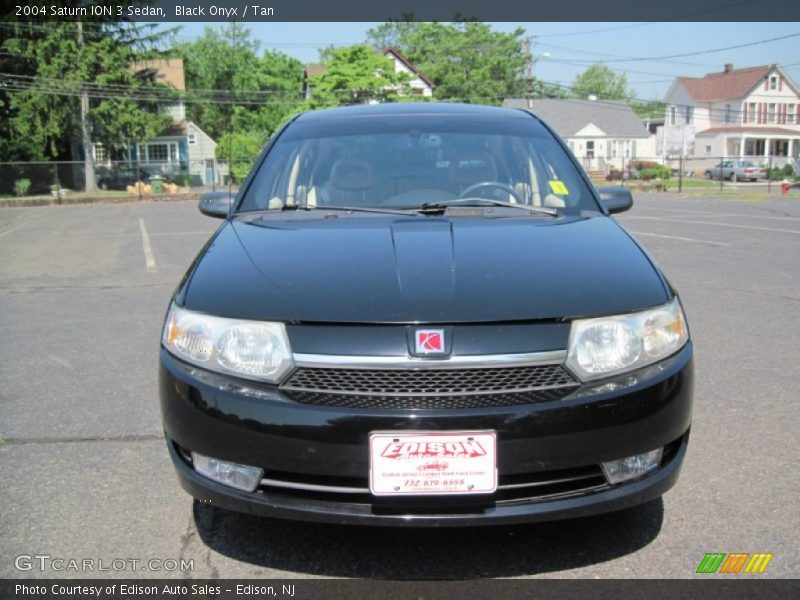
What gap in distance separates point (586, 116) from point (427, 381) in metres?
68.5

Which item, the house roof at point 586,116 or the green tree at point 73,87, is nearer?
the green tree at point 73,87

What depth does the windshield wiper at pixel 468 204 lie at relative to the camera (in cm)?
338

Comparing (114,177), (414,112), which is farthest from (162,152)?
(414,112)

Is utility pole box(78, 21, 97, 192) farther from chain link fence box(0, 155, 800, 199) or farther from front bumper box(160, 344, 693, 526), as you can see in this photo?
front bumper box(160, 344, 693, 526)

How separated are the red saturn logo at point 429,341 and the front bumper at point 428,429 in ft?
0.60

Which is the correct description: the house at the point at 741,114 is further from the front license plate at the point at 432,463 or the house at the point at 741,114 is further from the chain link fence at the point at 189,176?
the front license plate at the point at 432,463

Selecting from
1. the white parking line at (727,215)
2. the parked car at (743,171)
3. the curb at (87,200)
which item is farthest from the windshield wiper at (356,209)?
the parked car at (743,171)

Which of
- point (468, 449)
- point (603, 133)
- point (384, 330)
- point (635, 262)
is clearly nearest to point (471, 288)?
point (384, 330)

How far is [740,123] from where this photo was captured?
65.5 metres

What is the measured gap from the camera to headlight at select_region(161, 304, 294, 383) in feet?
7.66

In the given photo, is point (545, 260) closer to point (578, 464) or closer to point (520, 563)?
point (578, 464)

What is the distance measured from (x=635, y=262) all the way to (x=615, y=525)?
0.99m

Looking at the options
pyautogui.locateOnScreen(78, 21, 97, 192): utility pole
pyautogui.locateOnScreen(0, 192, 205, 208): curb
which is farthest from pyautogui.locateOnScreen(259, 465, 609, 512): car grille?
pyautogui.locateOnScreen(78, 21, 97, 192): utility pole

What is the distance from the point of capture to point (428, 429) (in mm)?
2207
